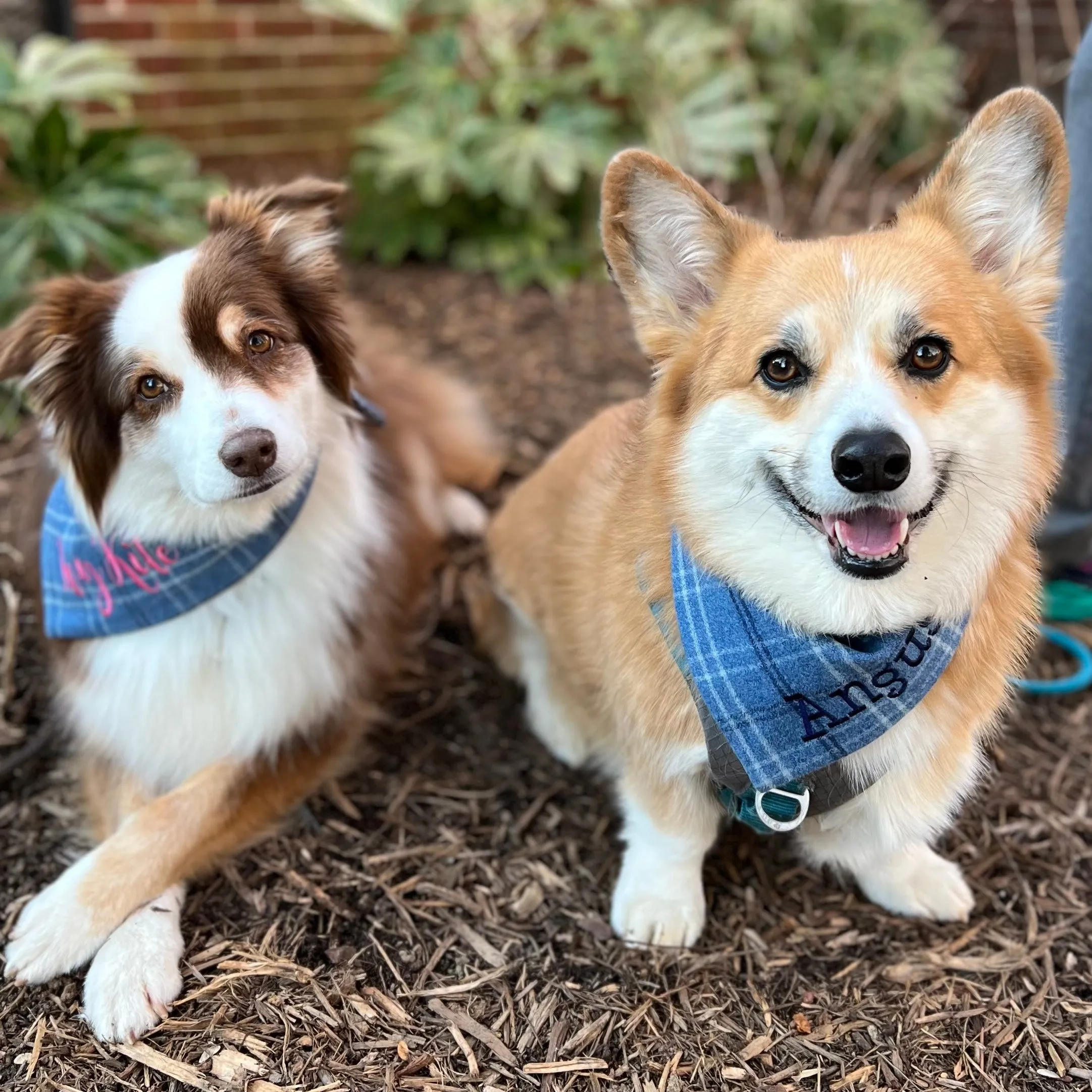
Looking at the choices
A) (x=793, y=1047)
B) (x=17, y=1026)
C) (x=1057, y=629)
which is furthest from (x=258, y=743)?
(x=1057, y=629)

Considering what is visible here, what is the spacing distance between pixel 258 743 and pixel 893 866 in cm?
152

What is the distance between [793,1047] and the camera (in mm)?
1996

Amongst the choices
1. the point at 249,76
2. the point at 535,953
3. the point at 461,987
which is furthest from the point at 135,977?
the point at 249,76

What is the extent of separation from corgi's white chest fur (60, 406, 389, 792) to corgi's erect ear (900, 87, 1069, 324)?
4.87ft

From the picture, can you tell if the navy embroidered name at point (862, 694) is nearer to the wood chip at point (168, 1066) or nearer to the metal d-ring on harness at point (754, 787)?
the metal d-ring on harness at point (754, 787)

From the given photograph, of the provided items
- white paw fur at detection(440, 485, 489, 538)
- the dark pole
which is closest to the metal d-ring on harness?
white paw fur at detection(440, 485, 489, 538)

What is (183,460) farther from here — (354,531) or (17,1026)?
(17,1026)

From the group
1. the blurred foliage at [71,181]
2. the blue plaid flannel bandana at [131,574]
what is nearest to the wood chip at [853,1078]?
the blue plaid flannel bandana at [131,574]

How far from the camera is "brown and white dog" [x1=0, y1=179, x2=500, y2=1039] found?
2.10m

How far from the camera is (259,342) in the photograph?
2.23 metres

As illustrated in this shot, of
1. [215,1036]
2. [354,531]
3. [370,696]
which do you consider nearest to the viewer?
[215,1036]

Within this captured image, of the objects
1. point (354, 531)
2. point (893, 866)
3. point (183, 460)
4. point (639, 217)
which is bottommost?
point (893, 866)

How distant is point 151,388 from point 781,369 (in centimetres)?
133

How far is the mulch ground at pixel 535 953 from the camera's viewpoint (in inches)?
76.8
